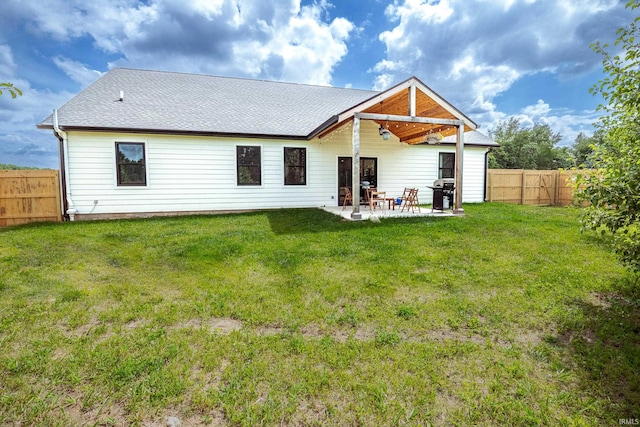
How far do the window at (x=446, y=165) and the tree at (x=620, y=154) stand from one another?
32.2 ft

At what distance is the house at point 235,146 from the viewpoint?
8.98 meters

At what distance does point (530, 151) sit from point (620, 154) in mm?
34698

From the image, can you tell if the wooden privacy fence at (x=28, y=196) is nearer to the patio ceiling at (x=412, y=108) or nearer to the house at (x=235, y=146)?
the house at (x=235, y=146)

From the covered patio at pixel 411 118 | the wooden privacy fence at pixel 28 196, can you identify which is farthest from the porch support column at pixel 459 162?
the wooden privacy fence at pixel 28 196

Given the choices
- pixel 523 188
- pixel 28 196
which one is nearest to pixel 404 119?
pixel 523 188

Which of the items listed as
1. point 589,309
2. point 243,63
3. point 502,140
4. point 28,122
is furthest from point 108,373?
point 502,140

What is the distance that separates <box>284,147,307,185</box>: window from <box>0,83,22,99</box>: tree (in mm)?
9498

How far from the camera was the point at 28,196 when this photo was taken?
346 inches

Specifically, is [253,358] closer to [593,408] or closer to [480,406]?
[480,406]

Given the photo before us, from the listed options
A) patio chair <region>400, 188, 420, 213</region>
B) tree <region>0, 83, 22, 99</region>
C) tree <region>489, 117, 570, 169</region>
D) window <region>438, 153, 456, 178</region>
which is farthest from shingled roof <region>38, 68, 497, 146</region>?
tree <region>489, 117, 570, 169</region>

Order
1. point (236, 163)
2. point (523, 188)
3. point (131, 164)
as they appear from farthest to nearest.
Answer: point (523, 188) < point (236, 163) < point (131, 164)

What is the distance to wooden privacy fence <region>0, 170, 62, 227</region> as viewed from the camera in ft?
28.3

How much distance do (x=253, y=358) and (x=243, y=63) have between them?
22.2 metres

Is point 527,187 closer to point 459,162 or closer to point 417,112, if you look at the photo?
point 459,162
